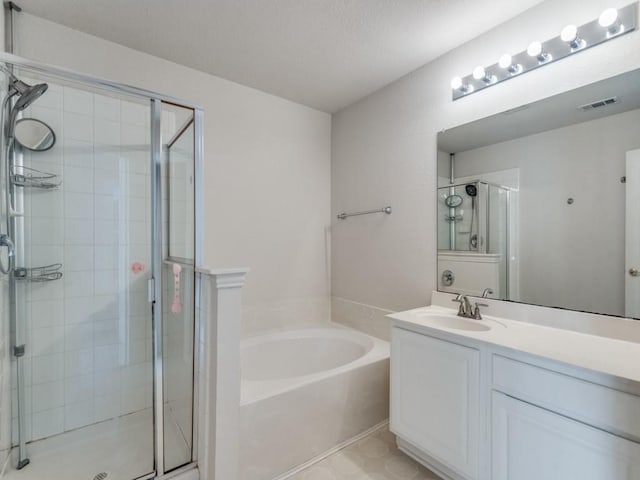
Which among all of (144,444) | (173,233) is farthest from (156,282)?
(144,444)

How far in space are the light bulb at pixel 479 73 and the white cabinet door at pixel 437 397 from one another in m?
1.48

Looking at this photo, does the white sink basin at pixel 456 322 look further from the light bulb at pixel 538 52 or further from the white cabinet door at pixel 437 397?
the light bulb at pixel 538 52

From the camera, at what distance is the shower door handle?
1420 millimetres

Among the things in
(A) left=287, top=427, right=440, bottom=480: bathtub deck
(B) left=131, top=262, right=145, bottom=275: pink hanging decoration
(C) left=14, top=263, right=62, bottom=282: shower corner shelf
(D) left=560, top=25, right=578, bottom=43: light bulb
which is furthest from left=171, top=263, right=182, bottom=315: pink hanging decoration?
(D) left=560, top=25, right=578, bottom=43: light bulb

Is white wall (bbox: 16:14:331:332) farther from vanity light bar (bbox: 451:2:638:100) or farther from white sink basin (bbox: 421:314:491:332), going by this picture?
vanity light bar (bbox: 451:2:638:100)

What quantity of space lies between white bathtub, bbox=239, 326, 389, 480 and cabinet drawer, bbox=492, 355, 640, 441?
33.6 inches

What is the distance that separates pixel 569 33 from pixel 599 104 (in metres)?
0.36

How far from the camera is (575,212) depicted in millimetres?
1426

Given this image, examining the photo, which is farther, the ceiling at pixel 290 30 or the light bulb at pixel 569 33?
the ceiling at pixel 290 30

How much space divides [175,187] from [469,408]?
5.82 feet

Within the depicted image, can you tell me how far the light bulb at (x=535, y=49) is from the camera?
4.77 feet

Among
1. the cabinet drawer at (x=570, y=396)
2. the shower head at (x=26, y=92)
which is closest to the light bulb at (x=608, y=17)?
the cabinet drawer at (x=570, y=396)

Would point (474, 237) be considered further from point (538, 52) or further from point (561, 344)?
point (538, 52)

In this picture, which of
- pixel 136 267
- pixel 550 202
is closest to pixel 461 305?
pixel 550 202
